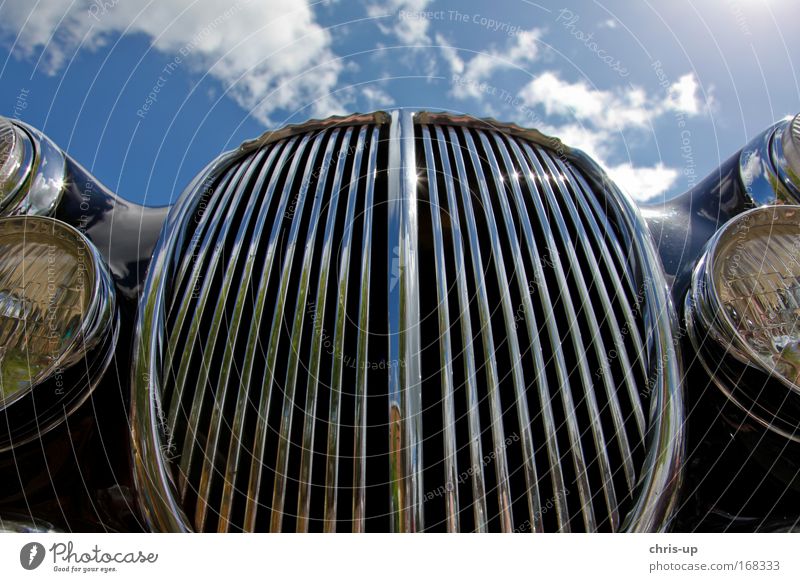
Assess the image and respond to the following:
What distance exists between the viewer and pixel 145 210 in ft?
7.99

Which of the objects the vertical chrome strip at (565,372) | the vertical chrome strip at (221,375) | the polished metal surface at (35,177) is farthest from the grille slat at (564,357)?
the polished metal surface at (35,177)

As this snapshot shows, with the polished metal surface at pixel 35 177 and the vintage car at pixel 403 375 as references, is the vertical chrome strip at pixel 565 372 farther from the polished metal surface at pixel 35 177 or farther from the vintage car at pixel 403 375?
the polished metal surface at pixel 35 177

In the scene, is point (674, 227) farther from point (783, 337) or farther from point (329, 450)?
point (329, 450)

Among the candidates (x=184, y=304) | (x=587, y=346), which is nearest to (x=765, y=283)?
(x=587, y=346)

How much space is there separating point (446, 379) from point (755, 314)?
32.9 inches

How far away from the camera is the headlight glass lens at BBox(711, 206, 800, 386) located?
150 centimetres

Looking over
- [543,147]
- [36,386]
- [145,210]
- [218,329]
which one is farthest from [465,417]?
[145,210]

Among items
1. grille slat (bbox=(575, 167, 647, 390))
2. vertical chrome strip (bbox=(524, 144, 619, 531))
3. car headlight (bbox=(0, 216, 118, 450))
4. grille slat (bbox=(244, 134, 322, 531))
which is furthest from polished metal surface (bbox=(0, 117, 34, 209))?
grille slat (bbox=(575, 167, 647, 390))

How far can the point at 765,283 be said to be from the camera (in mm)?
1572

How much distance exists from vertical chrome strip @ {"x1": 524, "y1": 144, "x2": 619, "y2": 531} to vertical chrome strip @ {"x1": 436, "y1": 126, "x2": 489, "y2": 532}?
31cm

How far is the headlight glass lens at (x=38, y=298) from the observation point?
4.89ft

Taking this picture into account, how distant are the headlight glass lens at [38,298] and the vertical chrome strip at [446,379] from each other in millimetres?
955

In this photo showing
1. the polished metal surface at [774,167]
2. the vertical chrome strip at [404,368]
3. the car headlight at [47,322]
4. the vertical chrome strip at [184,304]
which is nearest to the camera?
the vertical chrome strip at [404,368]
